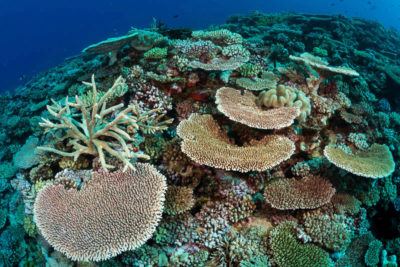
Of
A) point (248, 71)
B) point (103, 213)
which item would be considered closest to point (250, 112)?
point (248, 71)

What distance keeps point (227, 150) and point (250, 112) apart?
3.19 feet

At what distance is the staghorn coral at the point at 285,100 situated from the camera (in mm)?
4055

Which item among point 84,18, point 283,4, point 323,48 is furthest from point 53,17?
point 323,48

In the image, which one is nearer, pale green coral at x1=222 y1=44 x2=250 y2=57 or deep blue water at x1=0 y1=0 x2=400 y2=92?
pale green coral at x1=222 y1=44 x2=250 y2=57

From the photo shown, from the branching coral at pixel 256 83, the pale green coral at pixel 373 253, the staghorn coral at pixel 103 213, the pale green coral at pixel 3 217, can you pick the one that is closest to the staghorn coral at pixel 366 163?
the pale green coral at pixel 373 253

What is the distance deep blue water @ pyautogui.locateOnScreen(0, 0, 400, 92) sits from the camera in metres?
61.6

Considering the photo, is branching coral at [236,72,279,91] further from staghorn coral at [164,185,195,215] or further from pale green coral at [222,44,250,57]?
staghorn coral at [164,185,195,215]

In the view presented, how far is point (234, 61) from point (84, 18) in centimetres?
10834

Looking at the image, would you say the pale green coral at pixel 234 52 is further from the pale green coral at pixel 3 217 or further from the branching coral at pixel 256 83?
the pale green coral at pixel 3 217

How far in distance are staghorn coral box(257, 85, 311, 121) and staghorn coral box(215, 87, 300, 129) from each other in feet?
0.70

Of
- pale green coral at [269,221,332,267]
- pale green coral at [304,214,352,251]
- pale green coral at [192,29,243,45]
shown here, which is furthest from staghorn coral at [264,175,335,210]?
pale green coral at [192,29,243,45]

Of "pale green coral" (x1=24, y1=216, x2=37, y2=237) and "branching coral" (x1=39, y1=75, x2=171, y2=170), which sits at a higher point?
"branching coral" (x1=39, y1=75, x2=171, y2=170)

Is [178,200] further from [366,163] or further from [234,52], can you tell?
[234,52]

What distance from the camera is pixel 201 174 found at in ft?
11.6
